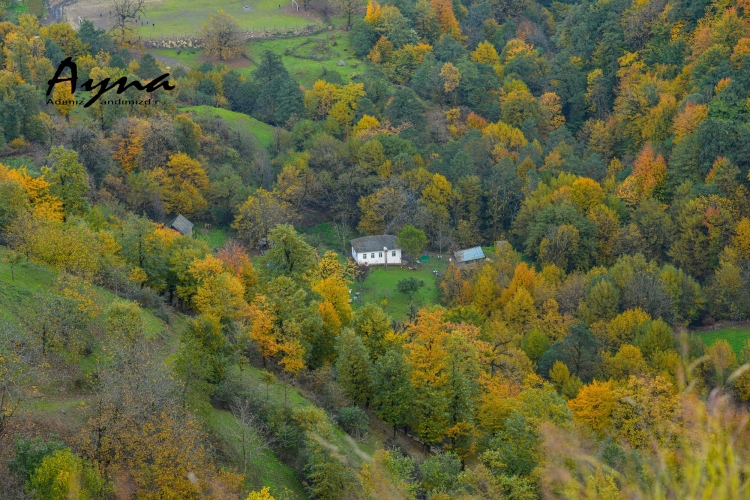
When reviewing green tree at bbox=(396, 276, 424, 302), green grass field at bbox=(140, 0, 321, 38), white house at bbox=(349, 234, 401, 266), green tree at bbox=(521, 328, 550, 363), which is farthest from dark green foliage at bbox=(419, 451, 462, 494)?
green grass field at bbox=(140, 0, 321, 38)

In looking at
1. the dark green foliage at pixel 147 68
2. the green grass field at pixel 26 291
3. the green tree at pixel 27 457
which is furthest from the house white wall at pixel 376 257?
the green tree at pixel 27 457

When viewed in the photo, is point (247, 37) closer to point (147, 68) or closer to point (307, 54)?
point (307, 54)

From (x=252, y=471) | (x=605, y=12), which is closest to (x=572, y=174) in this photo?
(x=605, y=12)

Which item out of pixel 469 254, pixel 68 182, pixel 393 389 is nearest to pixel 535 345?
pixel 393 389

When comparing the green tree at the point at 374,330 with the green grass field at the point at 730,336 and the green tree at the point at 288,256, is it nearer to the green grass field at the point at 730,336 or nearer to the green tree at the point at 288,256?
the green tree at the point at 288,256

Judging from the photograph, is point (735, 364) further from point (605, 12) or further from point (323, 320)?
point (605, 12)
